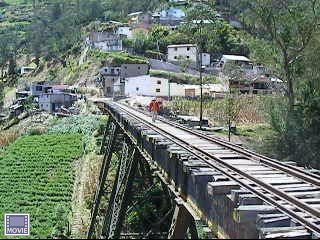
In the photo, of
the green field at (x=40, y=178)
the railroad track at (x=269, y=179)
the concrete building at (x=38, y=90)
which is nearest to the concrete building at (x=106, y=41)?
the concrete building at (x=38, y=90)

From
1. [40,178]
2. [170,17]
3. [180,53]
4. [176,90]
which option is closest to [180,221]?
[40,178]

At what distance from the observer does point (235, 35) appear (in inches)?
3445

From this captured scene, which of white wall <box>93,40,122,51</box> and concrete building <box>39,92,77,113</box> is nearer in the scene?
concrete building <box>39,92,77,113</box>

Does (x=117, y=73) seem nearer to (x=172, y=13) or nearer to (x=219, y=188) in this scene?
(x=172, y=13)

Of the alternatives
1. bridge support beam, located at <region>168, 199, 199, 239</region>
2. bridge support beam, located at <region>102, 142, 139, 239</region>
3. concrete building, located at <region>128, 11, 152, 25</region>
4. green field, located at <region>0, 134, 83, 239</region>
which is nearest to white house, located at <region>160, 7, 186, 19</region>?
concrete building, located at <region>128, 11, 152, 25</region>

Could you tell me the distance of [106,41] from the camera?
89688 millimetres

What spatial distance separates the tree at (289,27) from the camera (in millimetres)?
27453

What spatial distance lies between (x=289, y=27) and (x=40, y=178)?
2000cm

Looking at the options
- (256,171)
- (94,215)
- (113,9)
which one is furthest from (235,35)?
(256,171)

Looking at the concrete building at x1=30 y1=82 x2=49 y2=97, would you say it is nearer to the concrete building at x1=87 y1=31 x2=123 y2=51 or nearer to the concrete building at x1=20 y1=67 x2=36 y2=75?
the concrete building at x1=87 y1=31 x2=123 y2=51

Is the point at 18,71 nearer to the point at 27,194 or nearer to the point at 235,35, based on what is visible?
the point at 235,35

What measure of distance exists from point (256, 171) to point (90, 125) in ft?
142

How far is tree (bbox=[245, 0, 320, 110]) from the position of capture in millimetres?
27453

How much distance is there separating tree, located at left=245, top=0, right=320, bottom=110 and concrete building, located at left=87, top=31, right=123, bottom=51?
195ft
